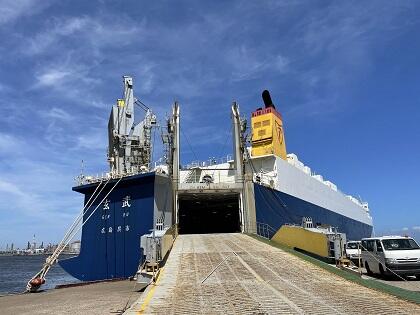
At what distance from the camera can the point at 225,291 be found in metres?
9.35

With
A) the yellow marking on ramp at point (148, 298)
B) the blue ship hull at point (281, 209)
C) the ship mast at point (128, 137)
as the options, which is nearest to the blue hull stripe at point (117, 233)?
the ship mast at point (128, 137)

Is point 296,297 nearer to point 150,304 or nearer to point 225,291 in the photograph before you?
point 225,291

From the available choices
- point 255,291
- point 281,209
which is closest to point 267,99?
point 281,209

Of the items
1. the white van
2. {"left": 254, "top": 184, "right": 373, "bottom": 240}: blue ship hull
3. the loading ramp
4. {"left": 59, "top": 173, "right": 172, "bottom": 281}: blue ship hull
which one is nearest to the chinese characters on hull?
{"left": 59, "top": 173, "right": 172, "bottom": 281}: blue ship hull

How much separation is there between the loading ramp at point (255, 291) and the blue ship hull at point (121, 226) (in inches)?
305

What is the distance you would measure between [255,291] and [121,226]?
50.7 feet

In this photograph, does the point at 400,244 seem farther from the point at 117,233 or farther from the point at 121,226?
the point at 117,233

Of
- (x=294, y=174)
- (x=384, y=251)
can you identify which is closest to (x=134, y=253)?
(x=384, y=251)

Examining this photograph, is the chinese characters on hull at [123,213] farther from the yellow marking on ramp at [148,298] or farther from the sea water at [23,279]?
the yellow marking on ramp at [148,298]

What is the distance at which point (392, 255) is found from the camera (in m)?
15.5

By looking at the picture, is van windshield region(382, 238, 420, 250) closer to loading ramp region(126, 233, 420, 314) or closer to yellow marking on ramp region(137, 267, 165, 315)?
loading ramp region(126, 233, 420, 314)

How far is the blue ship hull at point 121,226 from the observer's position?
2275cm

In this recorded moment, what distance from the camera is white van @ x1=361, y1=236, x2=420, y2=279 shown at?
50.0 feet

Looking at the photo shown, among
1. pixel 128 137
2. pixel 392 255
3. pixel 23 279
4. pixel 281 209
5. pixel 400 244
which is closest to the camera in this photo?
pixel 392 255
